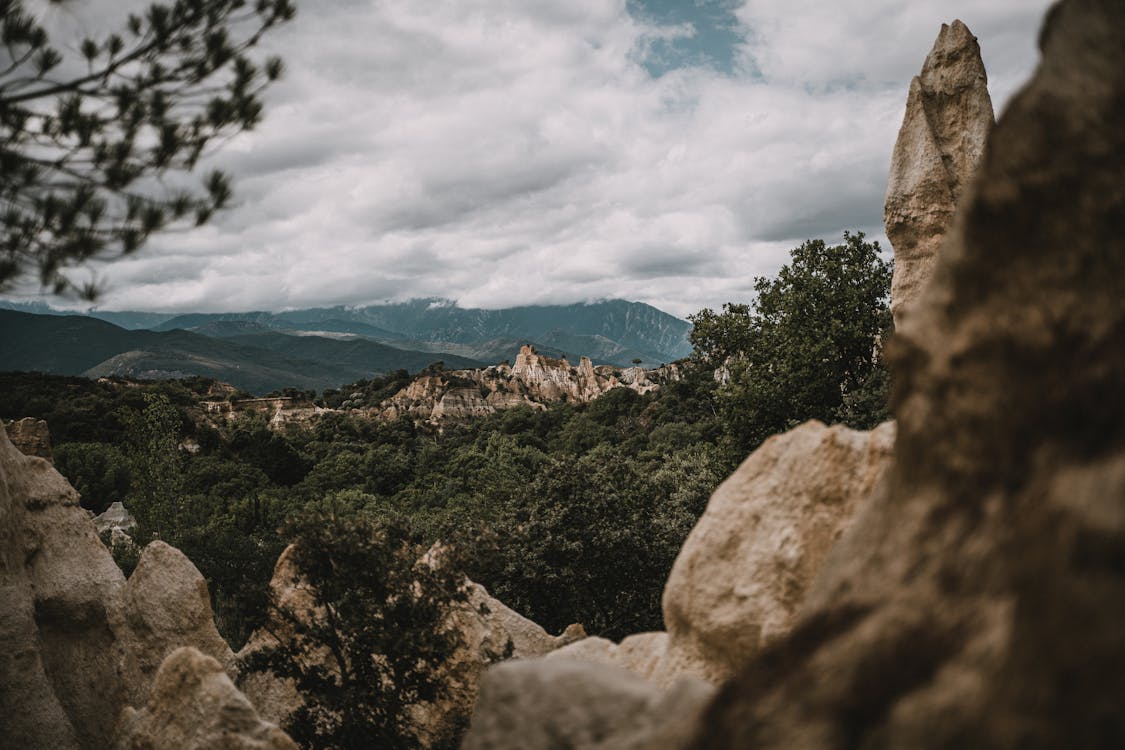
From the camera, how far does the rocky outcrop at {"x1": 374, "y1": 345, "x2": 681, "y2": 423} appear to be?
365 ft

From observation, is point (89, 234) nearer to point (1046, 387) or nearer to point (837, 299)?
point (1046, 387)

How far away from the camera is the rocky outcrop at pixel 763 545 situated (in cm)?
742

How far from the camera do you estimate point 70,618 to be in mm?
12570

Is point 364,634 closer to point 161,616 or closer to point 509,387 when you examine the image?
point 161,616

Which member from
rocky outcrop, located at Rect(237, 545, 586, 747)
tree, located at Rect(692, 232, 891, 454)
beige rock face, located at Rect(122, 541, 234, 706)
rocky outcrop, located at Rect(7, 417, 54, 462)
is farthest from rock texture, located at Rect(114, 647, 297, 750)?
rocky outcrop, located at Rect(7, 417, 54, 462)

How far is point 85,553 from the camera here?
1373 cm

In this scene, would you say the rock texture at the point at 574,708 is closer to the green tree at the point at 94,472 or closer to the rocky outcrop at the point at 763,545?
the rocky outcrop at the point at 763,545

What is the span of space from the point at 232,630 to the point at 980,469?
95.4 feet

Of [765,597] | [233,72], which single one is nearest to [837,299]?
[765,597]

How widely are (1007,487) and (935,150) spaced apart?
18.4m

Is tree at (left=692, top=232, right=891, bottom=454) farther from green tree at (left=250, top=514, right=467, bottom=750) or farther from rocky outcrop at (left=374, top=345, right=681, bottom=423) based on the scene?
rocky outcrop at (left=374, top=345, right=681, bottom=423)

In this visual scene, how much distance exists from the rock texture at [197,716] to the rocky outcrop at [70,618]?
6.94ft

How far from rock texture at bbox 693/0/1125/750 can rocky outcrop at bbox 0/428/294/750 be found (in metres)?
12.0

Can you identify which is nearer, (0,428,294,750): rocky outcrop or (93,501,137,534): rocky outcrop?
(0,428,294,750): rocky outcrop
